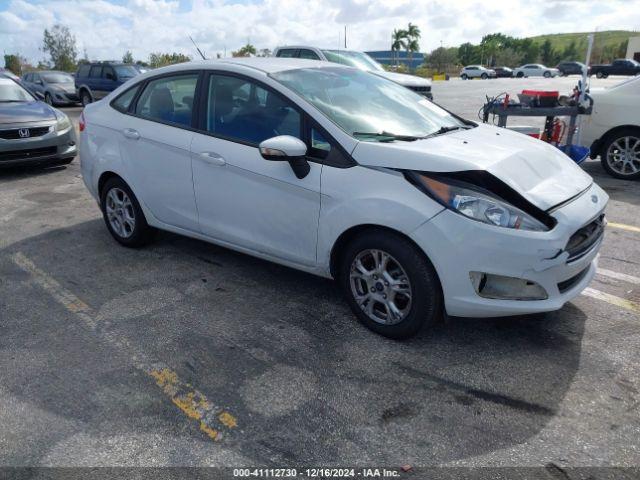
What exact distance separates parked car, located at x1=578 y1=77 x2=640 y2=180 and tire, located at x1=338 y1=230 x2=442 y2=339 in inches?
214

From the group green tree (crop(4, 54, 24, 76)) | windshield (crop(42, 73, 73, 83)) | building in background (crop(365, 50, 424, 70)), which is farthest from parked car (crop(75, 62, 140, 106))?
building in background (crop(365, 50, 424, 70))

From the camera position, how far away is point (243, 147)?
3.70 metres

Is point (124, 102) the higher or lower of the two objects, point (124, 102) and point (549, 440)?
the higher

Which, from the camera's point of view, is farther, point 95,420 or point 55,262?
point 55,262

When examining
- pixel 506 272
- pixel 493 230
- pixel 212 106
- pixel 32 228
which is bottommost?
pixel 32 228

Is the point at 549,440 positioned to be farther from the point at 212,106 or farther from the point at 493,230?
the point at 212,106

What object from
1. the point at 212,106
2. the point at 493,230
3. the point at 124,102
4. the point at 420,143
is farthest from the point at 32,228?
the point at 493,230

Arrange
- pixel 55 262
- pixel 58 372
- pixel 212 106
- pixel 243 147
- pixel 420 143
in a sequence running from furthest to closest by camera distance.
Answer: pixel 55 262, pixel 212 106, pixel 243 147, pixel 420 143, pixel 58 372

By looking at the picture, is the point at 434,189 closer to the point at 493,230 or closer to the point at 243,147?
the point at 493,230

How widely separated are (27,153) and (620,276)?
8.13 metres

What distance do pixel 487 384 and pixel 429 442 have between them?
59cm

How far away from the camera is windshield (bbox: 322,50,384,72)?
12359 mm

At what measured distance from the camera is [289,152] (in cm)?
321

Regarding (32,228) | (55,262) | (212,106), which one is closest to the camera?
(212,106)
